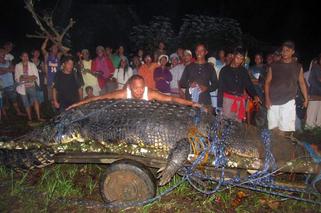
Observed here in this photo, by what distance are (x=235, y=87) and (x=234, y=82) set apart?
0.10 metres

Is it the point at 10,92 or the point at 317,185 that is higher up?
the point at 10,92

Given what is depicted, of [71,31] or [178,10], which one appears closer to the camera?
[71,31]

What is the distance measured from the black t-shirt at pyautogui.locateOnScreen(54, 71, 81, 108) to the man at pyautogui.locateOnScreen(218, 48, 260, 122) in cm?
304

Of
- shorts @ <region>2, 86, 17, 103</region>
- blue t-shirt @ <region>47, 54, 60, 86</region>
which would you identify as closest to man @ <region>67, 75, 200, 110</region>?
blue t-shirt @ <region>47, 54, 60, 86</region>

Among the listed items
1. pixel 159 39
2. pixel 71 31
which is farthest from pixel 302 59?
pixel 71 31

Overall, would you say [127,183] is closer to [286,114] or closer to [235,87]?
[235,87]

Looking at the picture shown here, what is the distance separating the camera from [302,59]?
16.8 meters

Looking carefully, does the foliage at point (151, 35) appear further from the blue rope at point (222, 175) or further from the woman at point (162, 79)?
the blue rope at point (222, 175)

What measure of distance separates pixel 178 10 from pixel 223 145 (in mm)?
17513

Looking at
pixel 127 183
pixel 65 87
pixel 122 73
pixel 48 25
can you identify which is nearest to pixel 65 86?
pixel 65 87

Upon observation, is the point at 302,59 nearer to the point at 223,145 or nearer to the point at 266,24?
the point at 266,24

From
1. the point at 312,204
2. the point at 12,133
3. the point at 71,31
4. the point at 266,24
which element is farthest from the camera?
the point at 266,24

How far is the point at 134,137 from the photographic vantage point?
14.5 ft

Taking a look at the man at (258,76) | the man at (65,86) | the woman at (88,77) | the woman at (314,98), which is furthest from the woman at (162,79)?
the woman at (314,98)
